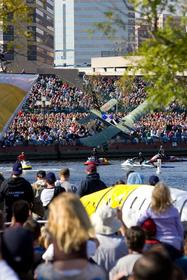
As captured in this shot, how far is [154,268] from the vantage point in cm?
585

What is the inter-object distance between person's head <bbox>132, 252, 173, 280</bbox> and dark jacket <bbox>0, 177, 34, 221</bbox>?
27.8 feet

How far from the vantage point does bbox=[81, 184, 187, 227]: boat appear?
1415 cm

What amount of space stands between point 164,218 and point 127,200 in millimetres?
4065

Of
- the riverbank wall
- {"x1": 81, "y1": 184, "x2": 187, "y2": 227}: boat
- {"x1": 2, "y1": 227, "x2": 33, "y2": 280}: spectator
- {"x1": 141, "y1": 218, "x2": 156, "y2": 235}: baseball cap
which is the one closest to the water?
the riverbank wall

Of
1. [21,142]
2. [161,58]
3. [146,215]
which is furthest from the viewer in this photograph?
[21,142]

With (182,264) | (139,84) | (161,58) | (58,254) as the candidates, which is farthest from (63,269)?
(139,84)

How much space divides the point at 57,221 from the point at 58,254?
0.25 meters

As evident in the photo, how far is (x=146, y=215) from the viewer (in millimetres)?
10438

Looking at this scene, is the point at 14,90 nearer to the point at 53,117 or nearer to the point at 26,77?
the point at 26,77

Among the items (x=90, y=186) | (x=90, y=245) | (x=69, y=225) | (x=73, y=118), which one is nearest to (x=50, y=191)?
(x=90, y=186)

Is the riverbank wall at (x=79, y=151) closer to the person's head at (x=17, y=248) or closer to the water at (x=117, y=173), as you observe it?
the water at (x=117, y=173)

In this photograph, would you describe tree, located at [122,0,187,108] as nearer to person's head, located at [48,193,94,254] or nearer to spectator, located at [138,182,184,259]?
spectator, located at [138,182,184,259]

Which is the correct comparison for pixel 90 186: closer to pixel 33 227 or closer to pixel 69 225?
pixel 33 227

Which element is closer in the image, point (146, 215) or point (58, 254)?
point (58, 254)
